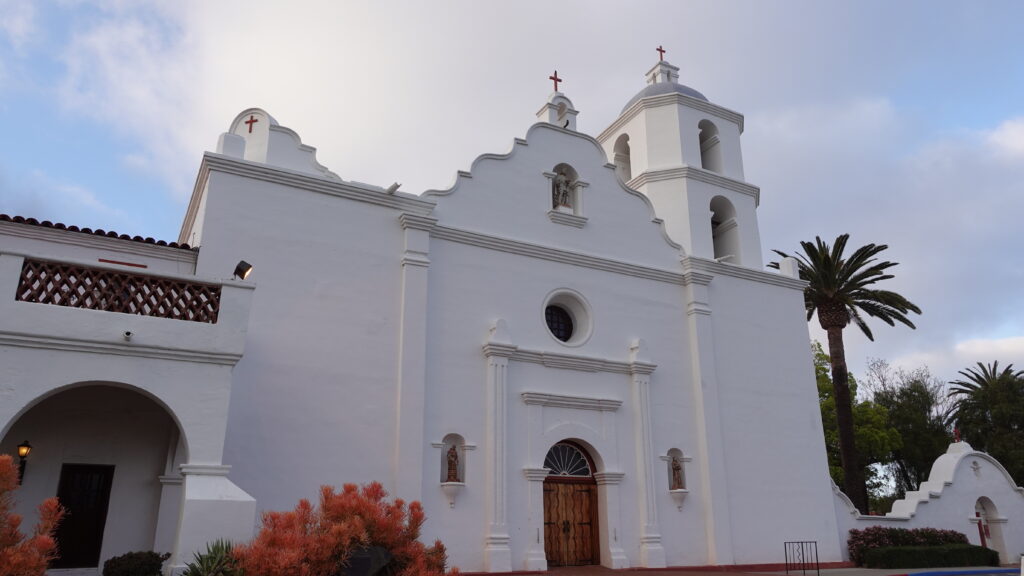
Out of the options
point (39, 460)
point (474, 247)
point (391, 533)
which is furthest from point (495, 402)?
point (39, 460)

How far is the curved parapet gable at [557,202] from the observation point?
16859mm

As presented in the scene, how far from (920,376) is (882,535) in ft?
100

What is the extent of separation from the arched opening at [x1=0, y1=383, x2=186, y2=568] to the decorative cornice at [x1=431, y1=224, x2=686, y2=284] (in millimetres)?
6641

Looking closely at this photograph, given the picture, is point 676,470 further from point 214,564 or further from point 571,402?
point 214,564

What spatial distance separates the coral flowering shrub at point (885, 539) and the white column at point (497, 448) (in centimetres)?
1005

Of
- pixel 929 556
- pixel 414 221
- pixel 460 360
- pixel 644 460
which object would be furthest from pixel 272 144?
pixel 929 556

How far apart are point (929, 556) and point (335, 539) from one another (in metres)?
17.0

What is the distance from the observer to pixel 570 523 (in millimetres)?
15914

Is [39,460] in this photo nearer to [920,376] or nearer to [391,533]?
[391,533]

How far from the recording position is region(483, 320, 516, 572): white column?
14.4 meters

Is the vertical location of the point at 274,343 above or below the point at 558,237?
below

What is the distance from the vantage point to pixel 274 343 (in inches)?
534

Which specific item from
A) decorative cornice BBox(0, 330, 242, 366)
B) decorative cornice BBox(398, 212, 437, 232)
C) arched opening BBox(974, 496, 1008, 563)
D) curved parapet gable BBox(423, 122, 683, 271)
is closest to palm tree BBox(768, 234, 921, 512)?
arched opening BBox(974, 496, 1008, 563)

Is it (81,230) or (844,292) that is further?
(844,292)
